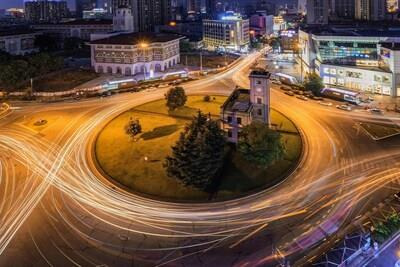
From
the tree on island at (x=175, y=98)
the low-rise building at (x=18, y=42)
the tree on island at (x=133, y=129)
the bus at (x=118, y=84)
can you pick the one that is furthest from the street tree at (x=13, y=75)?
the tree on island at (x=133, y=129)

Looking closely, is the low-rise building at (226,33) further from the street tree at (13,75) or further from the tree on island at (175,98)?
the tree on island at (175,98)

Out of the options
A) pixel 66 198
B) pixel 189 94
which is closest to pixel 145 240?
pixel 66 198

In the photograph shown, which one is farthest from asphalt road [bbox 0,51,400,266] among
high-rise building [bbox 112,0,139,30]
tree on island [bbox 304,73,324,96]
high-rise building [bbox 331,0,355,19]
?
high-rise building [bbox 331,0,355,19]

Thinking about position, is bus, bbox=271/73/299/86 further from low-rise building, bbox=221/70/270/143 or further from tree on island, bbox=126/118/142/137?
tree on island, bbox=126/118/142/137

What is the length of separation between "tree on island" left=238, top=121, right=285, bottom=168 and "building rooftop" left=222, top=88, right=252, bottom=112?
4475mm

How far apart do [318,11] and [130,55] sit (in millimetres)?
72266

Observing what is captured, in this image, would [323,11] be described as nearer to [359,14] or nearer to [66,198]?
[359,14]

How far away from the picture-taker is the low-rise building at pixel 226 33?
321 ft

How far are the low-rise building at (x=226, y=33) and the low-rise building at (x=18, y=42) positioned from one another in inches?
1662

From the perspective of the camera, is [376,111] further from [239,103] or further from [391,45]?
[239,103]

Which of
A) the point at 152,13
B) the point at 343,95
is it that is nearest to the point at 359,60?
the point at 343,95

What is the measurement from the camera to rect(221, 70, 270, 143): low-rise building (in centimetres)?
3084

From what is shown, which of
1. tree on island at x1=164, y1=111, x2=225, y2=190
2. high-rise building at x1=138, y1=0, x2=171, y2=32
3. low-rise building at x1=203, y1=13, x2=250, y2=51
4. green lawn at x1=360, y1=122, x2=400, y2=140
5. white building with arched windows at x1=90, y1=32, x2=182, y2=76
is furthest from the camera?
high-rise building at x1=138, y1=0, x2=171, y2=32

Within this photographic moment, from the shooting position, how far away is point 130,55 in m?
64.1
